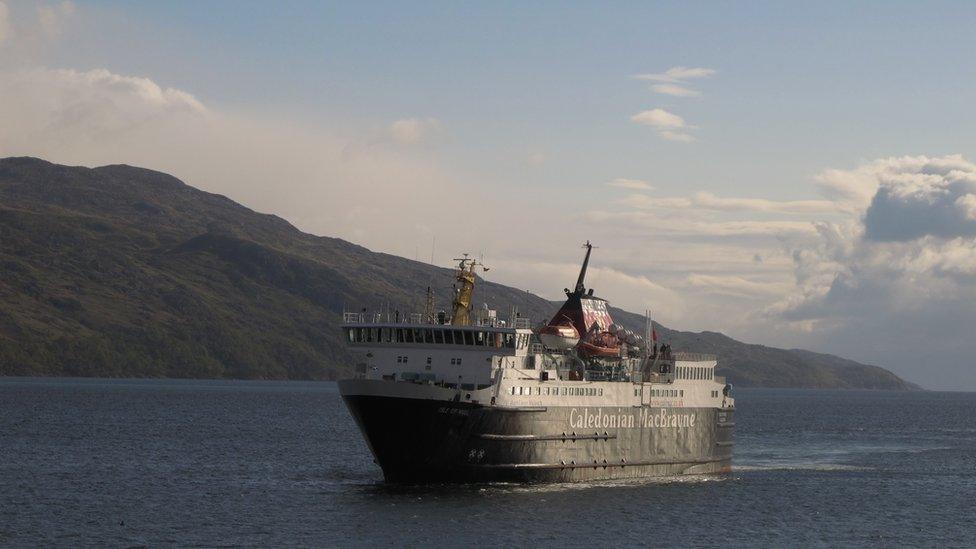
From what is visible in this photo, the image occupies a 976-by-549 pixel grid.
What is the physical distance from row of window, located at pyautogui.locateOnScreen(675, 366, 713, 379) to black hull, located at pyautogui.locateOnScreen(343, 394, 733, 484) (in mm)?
8074

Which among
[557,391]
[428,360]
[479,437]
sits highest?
[428,360]

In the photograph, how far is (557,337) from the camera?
70.1 metres

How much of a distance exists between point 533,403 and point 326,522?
13291 mm

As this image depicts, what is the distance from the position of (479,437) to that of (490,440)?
603 millimetres

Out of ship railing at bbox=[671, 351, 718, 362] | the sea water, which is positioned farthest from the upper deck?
ship railing at bbox=[671, 351, 718, 362]

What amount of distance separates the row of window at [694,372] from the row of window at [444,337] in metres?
16.4

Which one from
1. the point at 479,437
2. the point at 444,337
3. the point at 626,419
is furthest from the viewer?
the point at 626,419

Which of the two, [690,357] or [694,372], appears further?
[694,372]

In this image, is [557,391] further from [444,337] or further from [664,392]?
[664,392]

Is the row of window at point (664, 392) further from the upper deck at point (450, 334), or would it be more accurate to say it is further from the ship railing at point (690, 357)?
the upper deck at point (450, 334)

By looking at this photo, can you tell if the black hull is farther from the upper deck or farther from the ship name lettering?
the upper deck

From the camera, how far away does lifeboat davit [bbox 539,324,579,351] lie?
2749 inches

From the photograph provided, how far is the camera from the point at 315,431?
123625 millimetres

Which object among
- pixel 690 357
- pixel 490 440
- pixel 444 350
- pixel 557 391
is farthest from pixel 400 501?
pixel 690 357
